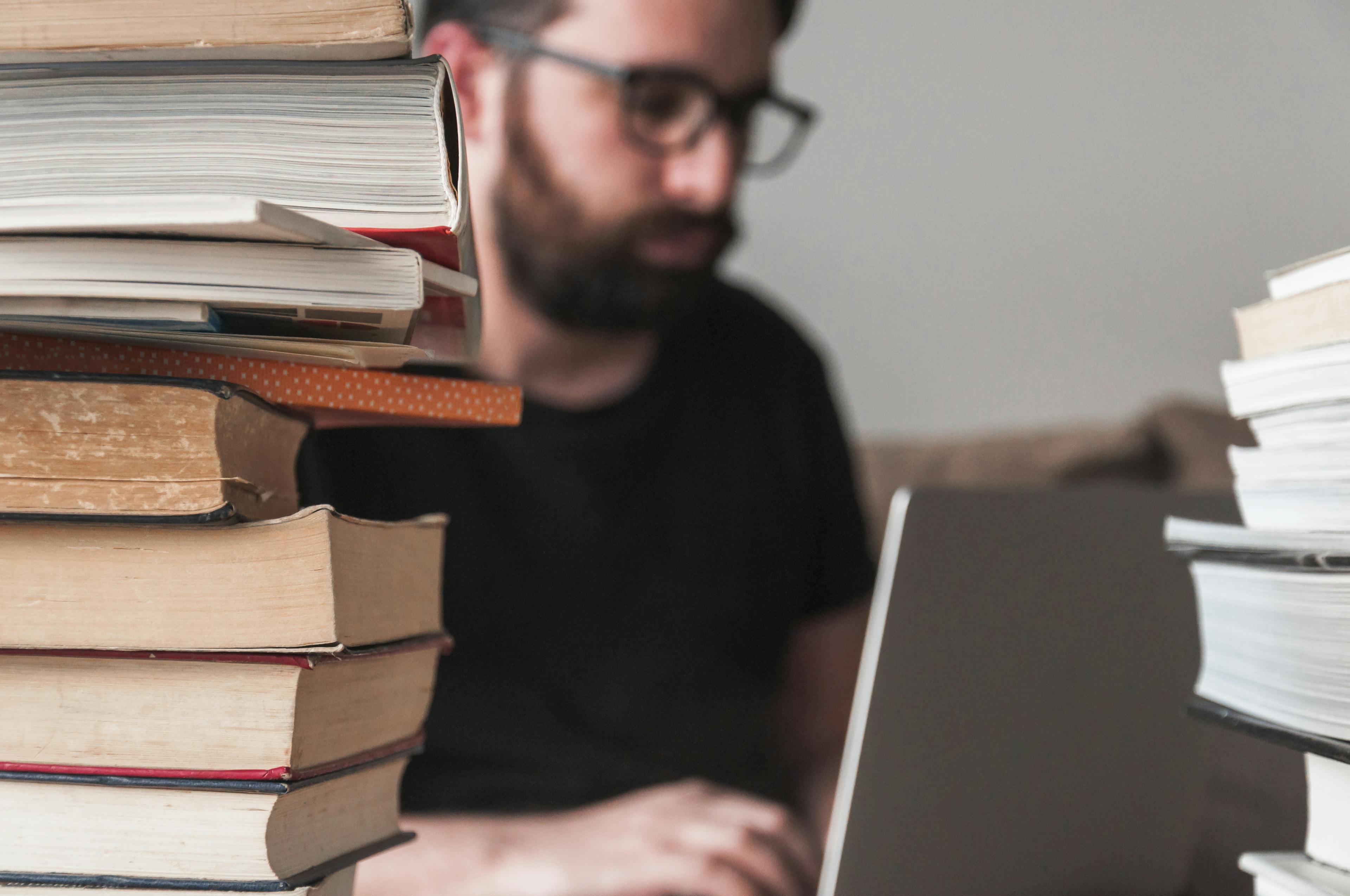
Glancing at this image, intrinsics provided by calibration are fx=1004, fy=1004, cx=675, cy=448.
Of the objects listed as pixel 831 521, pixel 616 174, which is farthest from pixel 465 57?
pixel 831 521

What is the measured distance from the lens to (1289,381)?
418mm

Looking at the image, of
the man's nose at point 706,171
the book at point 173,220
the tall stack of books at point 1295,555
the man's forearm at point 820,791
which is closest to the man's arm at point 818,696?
the man's forearm at point 820,791

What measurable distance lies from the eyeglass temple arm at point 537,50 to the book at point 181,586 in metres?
0.88

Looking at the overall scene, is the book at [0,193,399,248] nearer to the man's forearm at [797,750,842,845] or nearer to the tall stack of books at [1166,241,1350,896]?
the tall stack of books at [1166,241,1350,896]

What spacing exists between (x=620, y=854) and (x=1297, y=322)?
550 mm

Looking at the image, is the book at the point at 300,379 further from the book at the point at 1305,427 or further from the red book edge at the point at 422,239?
the book at the point at 1305,427

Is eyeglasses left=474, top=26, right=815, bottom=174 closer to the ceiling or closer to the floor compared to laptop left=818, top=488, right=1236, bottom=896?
closer to the ceiling

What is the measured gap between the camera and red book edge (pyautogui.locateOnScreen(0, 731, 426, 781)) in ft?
1.17

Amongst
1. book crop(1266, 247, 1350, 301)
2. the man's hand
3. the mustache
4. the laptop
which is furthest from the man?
book crop(1266, 247, 1350, 301)

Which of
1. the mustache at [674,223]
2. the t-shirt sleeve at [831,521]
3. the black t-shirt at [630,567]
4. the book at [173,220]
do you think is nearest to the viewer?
the book at [173,220]

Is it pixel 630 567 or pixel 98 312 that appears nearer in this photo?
pixel 98 312

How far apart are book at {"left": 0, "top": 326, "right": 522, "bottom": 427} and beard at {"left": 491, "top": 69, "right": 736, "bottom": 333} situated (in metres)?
0.81

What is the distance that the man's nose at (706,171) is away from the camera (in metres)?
1.17

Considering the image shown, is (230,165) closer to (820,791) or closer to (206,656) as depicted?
(206,656)
